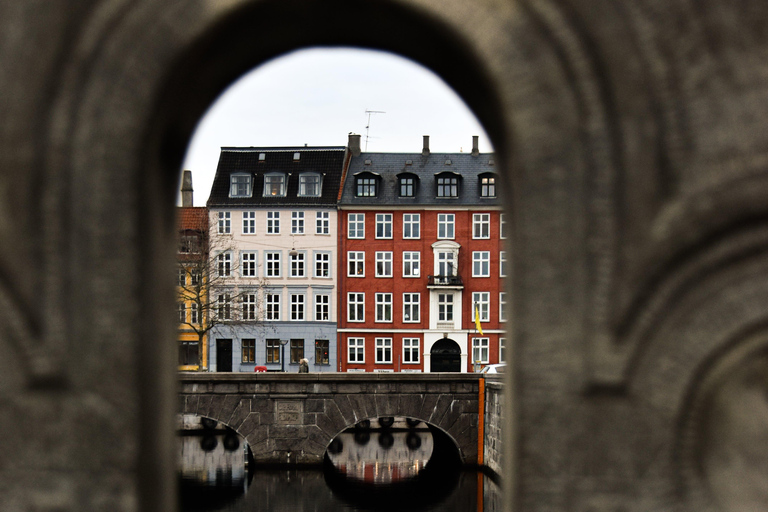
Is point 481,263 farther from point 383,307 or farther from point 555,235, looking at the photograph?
point 555,235

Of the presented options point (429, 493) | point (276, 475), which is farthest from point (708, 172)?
point (276, 475)

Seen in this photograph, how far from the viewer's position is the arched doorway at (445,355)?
3541cm

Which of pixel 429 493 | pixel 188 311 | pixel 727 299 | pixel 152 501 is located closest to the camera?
pixel 727 299

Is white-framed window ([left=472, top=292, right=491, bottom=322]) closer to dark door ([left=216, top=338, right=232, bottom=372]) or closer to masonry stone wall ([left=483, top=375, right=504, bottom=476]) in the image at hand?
dark door ([left=216, top=338, right=232, bottom=372])

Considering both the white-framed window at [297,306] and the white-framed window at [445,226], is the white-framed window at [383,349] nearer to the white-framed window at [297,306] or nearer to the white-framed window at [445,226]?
the white-framed window at [297,306]

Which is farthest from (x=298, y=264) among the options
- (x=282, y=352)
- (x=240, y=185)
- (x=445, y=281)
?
(x=445, y=281)

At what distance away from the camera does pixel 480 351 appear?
114 ft

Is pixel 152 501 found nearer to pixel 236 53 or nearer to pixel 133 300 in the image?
pixel 133 300

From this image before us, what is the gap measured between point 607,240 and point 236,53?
5.40 ft

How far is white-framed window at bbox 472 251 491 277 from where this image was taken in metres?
35.7

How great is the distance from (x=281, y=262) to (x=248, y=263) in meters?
1.55

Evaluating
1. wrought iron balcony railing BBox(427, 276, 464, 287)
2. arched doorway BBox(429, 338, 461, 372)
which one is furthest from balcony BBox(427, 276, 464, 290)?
arched doorway BBox(429, 338, 461, 372)

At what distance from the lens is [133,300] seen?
295 centimetres

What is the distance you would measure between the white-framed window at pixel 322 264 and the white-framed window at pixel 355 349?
3270mm
